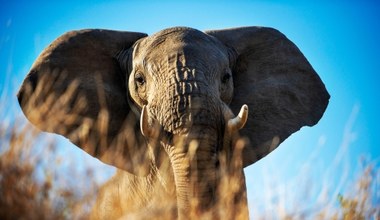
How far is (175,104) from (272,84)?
251cm

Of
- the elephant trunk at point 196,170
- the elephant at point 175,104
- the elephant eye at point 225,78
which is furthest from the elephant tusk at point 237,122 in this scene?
the elephant eye at point 225,78

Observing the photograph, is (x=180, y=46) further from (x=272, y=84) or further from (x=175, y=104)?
(x=272, y=84)

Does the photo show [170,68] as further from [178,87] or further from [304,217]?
[304,217]

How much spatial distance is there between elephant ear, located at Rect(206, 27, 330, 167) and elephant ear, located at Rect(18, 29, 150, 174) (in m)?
1.28

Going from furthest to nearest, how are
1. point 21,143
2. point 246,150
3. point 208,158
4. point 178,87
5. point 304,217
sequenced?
point 246,150 < point 178,87 < point 208,158 < point 304,217 < point 21,143

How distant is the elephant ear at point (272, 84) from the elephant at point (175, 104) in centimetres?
2

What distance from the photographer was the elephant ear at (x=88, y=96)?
27.0ft

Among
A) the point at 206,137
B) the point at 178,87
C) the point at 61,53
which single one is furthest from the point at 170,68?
the point at 61,53

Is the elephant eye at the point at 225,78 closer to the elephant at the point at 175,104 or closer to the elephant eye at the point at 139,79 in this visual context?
the elephant at the point at 175,104

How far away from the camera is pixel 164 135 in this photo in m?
7.50

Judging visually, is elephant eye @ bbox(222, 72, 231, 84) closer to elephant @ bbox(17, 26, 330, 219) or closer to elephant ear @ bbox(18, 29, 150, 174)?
elephant @ bbox(17, 26, 330, 219)

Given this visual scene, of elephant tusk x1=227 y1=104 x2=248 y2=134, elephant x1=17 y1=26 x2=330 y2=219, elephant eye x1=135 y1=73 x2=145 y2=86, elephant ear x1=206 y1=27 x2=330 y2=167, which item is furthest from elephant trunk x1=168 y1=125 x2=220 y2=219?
elephant ear x1=206 y1=27 x2=330 y2=167

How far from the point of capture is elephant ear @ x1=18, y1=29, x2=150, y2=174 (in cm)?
824

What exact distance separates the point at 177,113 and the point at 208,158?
1.86 feet
